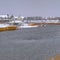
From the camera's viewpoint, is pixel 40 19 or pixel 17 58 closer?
pixel 17 58

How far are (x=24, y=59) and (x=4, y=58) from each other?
82 cm

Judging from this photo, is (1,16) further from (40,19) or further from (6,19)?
(40,19)

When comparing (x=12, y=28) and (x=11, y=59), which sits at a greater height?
(x=11, y=59)

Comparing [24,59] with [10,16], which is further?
[10,16]

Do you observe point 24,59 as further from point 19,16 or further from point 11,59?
point 19,16

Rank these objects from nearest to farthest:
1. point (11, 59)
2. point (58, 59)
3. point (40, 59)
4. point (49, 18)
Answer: point (58, 59)
point (40, 59)
point (11, 59)
point (49, 18)

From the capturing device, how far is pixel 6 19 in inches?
3167

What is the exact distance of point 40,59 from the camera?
32.9 feet

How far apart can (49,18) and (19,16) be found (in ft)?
63.6

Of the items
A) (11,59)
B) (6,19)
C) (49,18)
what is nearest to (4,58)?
(11,59)

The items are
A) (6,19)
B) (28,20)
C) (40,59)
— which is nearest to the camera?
(40,59)

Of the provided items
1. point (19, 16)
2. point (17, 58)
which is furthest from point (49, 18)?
point (17, 58)

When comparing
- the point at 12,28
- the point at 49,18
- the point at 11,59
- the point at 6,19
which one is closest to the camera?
the point at 11,59

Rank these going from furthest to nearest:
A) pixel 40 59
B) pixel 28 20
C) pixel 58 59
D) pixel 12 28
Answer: pixel 28 20, pixel 12 28, pixel 40 59, pixel 58 59
